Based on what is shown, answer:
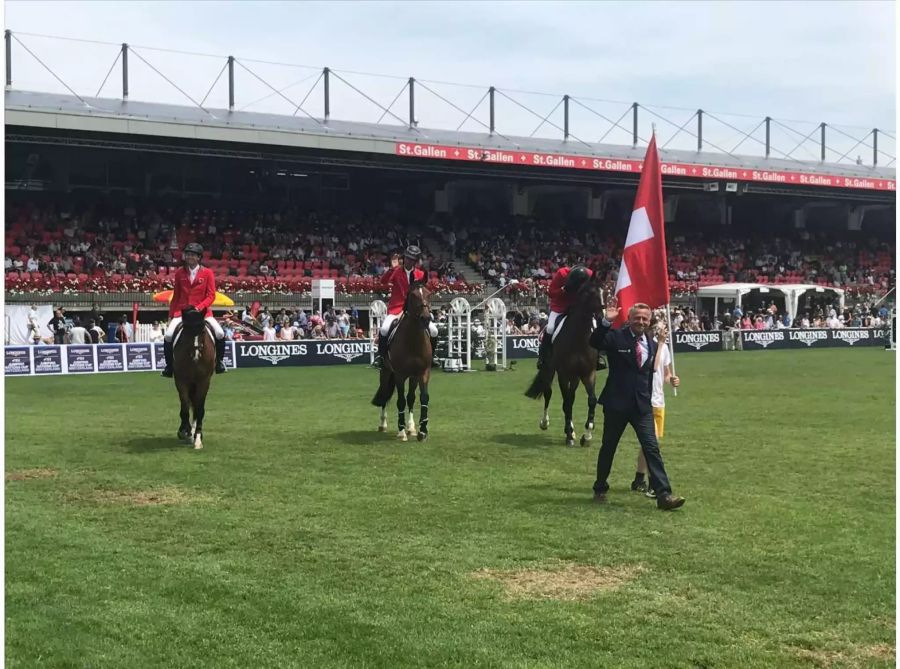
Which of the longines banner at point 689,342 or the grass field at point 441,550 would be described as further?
the longines banner at point 689,342

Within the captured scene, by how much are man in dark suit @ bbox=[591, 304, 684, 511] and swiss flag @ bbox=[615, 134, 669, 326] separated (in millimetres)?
810

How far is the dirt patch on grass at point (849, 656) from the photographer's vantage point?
5020 mm

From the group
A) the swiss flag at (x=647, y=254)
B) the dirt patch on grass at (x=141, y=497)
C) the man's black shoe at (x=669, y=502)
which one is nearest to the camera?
the man's black shoe at (x=669, y=502)

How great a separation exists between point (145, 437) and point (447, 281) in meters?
30.0

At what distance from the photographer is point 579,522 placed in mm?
8188

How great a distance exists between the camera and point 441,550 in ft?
23.7

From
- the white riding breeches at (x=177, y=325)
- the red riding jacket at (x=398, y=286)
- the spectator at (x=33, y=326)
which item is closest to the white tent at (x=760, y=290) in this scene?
the spectator at (x=33, y=326)

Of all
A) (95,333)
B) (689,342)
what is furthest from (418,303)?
(689,342)

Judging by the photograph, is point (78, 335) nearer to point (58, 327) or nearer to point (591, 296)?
point (58, 327)

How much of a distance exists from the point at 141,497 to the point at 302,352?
73.3 ft

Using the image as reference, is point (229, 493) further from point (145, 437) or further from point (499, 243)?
point (499, 243)

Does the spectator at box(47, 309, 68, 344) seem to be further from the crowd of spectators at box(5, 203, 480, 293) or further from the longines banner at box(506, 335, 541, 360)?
the longines banner at box(506, 335, 541, 360)

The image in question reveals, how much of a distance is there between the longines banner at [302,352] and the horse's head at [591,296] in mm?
19587

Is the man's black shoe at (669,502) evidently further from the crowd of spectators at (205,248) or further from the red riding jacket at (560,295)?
the crowd of spectators at (205,248)
